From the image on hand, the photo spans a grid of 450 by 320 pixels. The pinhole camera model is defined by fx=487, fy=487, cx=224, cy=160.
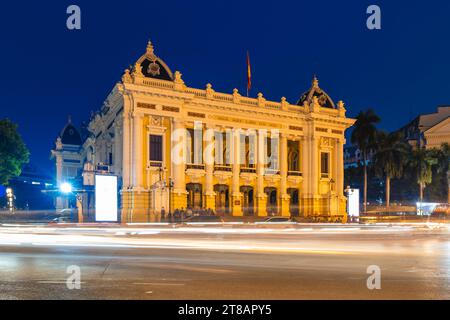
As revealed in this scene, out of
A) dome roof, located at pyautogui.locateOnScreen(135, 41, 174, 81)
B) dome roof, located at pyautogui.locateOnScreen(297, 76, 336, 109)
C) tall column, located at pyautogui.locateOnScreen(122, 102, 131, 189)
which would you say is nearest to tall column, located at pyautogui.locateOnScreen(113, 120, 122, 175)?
tall column, located at pyautogui.locateOnScreen(122, 102, 131, 189)

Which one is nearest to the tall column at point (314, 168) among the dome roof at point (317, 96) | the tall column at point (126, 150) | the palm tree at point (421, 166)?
the dome roof at point (317, 96)

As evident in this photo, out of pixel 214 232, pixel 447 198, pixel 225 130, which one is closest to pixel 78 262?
pixel 214 232

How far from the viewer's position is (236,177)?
50.8 m

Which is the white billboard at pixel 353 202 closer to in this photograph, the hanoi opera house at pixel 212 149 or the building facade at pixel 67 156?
the hanoi opera house at pixel 212 149

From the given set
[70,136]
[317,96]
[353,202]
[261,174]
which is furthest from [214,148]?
[70,136]

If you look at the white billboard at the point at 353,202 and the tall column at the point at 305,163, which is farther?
the tall column at the point at 305,163

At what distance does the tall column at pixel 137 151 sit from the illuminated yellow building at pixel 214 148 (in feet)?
0.30

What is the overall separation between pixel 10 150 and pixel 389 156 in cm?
4500

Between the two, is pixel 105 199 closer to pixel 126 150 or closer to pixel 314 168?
pixel 126 150

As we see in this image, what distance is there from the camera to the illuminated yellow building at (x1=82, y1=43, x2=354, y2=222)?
43.9m

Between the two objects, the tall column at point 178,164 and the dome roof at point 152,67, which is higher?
the dome roof at point 152,67

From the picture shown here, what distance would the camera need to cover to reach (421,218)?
4934 cm

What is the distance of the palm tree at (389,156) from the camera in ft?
198
